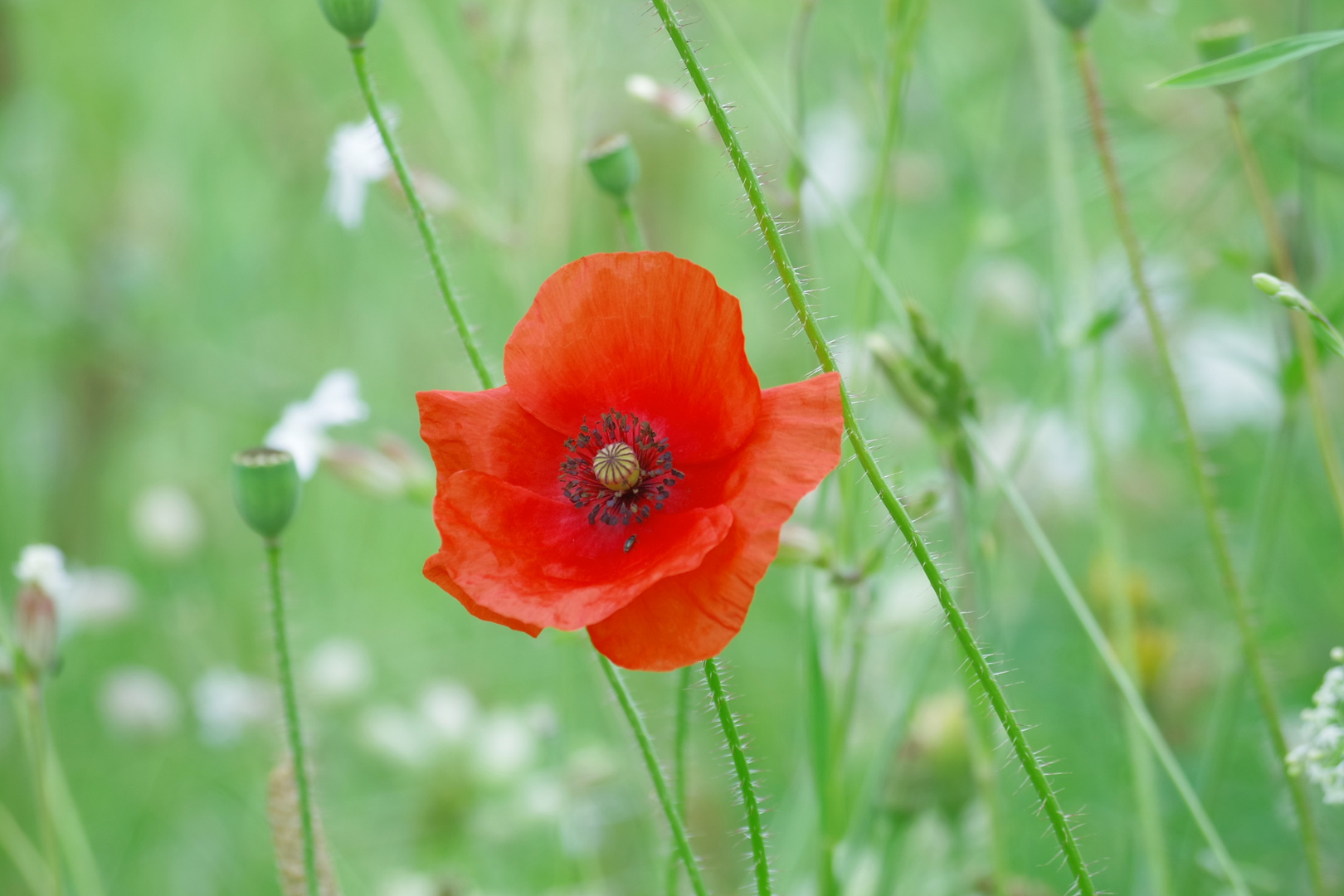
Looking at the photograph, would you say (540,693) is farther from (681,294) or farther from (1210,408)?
(681,294)

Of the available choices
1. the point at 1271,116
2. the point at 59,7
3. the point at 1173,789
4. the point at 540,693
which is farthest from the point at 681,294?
the point at 59,7

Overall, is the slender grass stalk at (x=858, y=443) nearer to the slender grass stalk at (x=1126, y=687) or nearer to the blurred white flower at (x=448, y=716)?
the slender grass stalk at (x=1126, y=687)

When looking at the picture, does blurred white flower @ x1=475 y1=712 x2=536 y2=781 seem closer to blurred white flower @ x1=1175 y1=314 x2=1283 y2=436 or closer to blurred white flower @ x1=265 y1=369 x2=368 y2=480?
blurred white flower @ x1=265 y1=369 x2=368 y2=480

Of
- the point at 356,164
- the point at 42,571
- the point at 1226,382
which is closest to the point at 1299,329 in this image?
the point at 356,164

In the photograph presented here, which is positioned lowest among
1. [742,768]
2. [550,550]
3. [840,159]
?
[742,768]

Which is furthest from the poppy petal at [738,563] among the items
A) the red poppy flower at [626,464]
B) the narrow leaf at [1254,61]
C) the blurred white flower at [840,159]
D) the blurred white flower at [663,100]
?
the blurred white flower at [840,159]

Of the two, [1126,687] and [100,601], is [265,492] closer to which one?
[1126,687]

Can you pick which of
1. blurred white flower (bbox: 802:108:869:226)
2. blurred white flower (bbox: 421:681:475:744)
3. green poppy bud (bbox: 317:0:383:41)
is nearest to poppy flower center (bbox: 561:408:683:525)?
green poppy bud (bbox: 317:0:383:41)
